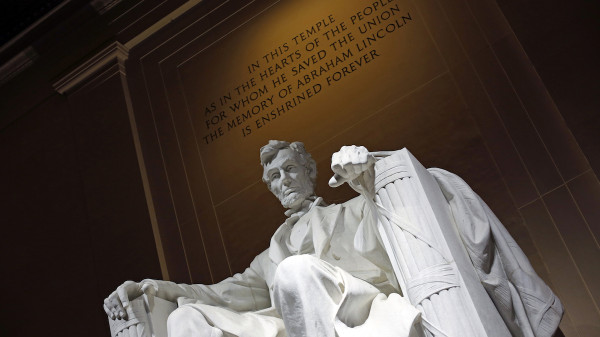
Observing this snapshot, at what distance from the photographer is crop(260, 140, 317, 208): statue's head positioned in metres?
4.07

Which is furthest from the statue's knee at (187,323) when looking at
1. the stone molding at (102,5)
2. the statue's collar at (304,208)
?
the stone molding at (102,5)

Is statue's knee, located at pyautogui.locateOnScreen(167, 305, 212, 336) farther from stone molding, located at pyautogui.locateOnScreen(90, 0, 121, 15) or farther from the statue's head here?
stone molding, located at pyautogui.locateOnScreen(90, 0, 121, 15)

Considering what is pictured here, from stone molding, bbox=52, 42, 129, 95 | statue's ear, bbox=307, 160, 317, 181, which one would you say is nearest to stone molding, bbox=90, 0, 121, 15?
stone molding, bbox=52, 42, 129, 95

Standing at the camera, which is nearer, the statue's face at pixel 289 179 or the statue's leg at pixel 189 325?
the statue's leg at pixel 189 325

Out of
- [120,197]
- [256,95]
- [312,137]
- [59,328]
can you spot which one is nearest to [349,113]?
[312,137]

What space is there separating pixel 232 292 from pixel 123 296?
0.60m

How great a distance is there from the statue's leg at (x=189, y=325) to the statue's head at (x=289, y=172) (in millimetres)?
1101

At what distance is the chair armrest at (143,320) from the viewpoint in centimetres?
340

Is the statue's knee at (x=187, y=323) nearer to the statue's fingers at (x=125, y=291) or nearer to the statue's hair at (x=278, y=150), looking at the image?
the statue's fingers at (x=125, y=291)

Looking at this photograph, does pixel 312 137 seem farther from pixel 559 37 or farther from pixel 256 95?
pixel 559 37

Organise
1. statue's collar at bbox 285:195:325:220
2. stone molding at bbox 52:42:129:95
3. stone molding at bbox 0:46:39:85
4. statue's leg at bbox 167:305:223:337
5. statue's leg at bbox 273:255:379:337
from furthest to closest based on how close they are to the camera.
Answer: stone molding at bbox 0:46:39:85 < stone molding at bbox 52:42:129:95 < statue's collar at bbox 285:195:325:220 < statue's leg at bbox 167:305:223:337 < statue's leg at bbox 273:255:379:337

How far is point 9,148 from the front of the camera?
647 centimetres

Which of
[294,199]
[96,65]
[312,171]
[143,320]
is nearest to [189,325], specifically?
[143,320]

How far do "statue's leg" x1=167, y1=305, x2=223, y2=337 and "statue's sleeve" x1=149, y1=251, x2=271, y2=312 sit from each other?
1.53ft
